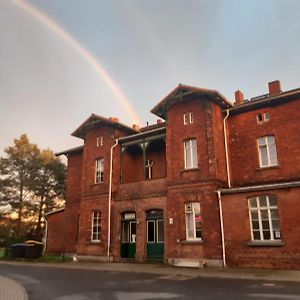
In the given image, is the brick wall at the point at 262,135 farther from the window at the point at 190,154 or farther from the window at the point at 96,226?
the window at the point at 96,226

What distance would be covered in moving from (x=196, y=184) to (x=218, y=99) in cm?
511

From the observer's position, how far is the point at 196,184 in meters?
17.3

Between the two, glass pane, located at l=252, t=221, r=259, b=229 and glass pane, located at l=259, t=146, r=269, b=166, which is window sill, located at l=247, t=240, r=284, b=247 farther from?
glass pane, located at l=259, t=146, r=269, b=166

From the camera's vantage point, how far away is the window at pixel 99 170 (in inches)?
902

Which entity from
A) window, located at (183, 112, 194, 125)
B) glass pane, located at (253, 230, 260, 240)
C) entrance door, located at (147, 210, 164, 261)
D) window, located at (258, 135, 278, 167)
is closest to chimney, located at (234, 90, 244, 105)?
window, located at (183, 112, 194, 125)

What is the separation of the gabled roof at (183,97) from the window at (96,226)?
8.32 meters

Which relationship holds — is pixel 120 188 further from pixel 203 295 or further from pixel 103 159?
pixel 203 295

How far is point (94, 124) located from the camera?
24047 millimetres

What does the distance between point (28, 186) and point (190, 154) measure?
27.9m

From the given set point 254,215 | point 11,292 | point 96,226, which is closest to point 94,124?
point 96,226

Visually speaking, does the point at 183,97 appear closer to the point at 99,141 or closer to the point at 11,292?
the point at 99,141

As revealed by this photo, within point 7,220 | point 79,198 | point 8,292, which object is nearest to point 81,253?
point 79,198

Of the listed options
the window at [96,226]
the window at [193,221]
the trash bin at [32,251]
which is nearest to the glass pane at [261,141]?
the window at [193,221]

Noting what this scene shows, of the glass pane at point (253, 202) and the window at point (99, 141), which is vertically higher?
the window at point (99, 141)
